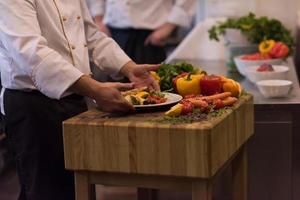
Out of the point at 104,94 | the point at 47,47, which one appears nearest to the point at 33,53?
the point at 47,47

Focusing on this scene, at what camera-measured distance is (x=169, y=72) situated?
2.35 metres

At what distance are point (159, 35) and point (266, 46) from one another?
2.33 ft

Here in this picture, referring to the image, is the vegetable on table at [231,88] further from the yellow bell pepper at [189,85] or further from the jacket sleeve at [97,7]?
the jacket sleeve at [97,7]

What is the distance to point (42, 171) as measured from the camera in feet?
6.93

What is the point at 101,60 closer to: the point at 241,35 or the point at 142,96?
the point at 142,96

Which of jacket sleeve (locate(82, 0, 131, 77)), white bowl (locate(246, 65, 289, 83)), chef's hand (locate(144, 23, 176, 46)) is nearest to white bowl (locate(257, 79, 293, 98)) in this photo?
white bowl (locate(246, 65, 289, 83))

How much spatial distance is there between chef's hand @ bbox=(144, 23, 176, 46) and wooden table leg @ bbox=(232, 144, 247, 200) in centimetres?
161

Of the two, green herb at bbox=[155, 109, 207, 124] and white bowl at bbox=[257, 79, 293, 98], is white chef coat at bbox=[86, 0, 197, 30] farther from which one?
green herb at bbox=[155, 109, 207, 124]

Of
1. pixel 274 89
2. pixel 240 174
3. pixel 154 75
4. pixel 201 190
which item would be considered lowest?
pixel 240 174

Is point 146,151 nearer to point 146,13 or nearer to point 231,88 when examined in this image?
point 231,88

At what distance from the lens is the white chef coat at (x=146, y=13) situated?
3.78 metres

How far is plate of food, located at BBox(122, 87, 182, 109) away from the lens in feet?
6.52

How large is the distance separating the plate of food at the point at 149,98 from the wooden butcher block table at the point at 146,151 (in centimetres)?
4

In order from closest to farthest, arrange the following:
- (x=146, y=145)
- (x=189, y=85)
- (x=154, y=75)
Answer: (x=146, y=145) < (x=189, y=85) < (x=154, y=75)
